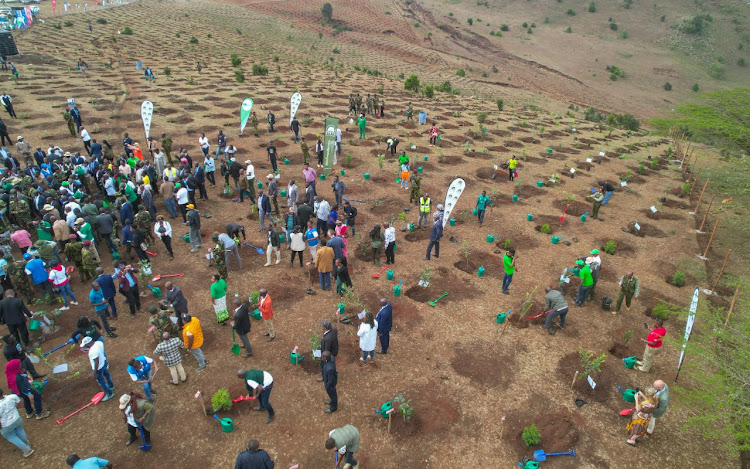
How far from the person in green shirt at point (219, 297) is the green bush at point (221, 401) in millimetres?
2583

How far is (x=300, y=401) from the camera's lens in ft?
29.4

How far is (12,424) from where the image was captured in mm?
7137

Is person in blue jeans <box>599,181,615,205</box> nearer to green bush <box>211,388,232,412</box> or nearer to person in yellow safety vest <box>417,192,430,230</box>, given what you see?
person in yellow safety vest <box>417,192,430,230</box>

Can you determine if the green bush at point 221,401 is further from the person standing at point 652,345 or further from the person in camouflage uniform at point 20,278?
the person standing at point 652,345

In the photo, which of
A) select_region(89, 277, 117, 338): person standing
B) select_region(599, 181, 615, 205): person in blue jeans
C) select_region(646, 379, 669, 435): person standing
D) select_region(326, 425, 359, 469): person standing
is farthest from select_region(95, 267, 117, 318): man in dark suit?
select_region(599, 181, 615, 205): person in blue jeans

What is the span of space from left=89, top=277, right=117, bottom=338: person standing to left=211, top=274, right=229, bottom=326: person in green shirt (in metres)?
2.63

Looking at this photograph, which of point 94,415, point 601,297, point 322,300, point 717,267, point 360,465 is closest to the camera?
point 360,465

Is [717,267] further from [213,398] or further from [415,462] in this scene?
[213,398]

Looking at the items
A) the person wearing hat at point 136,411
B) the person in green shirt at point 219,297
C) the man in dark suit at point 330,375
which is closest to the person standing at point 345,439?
the man in dark suit at point 330,375

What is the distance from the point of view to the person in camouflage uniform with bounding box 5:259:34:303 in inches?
421

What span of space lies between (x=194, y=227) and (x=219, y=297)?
4.39m

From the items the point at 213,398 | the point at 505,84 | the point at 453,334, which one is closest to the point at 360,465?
the point at 213,398

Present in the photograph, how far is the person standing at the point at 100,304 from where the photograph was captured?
9.70 meters

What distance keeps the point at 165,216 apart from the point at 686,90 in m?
77.9
